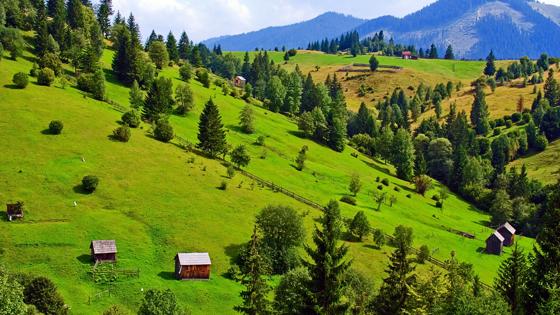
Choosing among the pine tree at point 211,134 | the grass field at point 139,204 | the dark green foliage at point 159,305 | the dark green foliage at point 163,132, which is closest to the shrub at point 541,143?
the grass field at point 139,204

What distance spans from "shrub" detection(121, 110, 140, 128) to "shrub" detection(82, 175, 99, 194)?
2835 cm

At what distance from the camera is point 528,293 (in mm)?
36500

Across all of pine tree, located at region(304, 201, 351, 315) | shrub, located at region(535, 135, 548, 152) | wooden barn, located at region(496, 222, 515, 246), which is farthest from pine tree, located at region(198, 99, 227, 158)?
shrub, located at region(535, 135, 548, 152)

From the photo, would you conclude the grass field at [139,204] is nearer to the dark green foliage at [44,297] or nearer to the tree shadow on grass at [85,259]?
the tree shadow on grass at [85,259]

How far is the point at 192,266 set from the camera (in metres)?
65.1

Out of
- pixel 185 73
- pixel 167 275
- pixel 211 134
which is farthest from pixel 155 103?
pixel 167 275

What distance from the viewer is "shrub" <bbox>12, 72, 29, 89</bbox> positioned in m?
103

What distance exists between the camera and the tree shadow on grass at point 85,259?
2493 inches

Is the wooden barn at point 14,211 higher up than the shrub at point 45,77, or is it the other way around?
the shrub at point 45,77

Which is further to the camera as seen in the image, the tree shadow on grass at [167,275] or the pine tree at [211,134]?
the pine tree at [211,134]

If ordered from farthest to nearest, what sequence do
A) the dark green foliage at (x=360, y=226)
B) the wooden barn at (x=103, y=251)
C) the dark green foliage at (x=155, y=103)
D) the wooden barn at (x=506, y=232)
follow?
the dark green foliage at (x=155, y=103) < the wooden barn at (x=506, y=232) < the dark green foliage at (x=360, y=226) < the wooden barn at (x=103, y=251)

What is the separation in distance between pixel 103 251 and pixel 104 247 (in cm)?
74

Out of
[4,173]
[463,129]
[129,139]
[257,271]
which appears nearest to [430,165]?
[463,129]

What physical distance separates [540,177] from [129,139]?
118 metres
